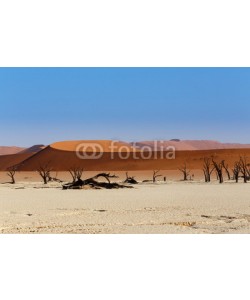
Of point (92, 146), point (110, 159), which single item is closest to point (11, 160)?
point (92, 146)

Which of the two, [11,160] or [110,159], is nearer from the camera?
[110,159]

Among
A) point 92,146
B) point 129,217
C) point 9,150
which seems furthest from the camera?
point 9,150

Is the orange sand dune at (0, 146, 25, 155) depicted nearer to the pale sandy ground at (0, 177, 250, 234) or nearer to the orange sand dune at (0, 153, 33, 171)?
the orange sand dune at (0, 153, 33, 171)

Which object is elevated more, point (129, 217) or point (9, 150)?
point (9, 150)

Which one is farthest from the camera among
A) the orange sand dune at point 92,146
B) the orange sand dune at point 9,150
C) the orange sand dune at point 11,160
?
the orange sand dune at point 9,150

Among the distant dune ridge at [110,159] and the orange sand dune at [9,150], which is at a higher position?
the orange sand dune at [9,150]

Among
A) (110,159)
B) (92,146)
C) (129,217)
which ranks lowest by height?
(129,217)

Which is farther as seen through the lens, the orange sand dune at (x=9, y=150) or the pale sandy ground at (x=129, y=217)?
the orange sand dune at (x=9, y=150)

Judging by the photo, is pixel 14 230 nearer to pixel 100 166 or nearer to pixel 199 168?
pixel 199 168

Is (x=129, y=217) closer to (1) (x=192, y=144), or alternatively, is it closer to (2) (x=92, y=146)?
(2) (x=92, y=146)

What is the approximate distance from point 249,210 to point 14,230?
6.59m

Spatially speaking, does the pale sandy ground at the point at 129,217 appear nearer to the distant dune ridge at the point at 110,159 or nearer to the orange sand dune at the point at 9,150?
the distant dune ridge at the point at 110,159

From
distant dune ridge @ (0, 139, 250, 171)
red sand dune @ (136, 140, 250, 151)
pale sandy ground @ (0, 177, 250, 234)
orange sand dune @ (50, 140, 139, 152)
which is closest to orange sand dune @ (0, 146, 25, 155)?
red sand dune @ (136, 140, 250, 151)

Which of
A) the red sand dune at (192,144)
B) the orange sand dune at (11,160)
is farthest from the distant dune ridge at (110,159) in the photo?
the red sand dune at (192,144)
